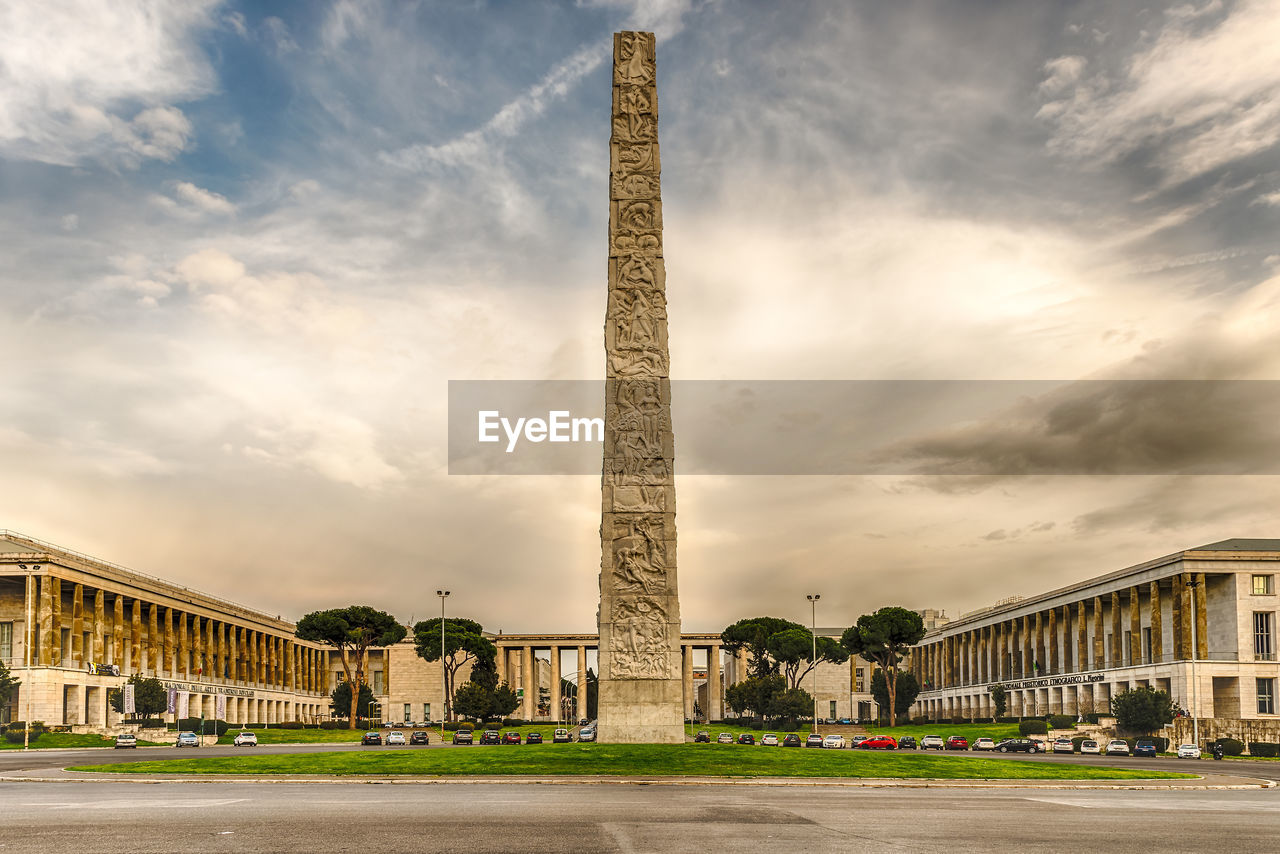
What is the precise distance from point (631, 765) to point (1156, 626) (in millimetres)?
80501

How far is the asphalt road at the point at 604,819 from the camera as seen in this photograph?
704 inches

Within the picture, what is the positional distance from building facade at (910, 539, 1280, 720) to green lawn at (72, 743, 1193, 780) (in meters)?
60.0

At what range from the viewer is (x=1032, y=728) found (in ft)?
311

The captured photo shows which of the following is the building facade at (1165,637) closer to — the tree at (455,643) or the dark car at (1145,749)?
the dark car at (1145,749)

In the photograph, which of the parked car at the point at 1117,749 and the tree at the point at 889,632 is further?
the tree at the point at 889,632

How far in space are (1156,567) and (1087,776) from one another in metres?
68.1

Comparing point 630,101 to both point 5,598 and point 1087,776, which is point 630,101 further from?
point 5,598

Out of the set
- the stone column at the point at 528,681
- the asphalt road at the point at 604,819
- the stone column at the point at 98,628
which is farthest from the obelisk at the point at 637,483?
the stone column at the point at 528,681

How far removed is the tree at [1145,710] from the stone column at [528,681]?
9201 centimetres

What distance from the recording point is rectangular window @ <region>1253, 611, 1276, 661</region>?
9562cm

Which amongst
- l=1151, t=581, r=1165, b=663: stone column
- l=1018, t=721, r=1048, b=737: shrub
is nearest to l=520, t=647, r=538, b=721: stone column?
l=1018, t=721, r=1048, b=737: shrub

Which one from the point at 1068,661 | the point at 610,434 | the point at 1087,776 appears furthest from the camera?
the point at 1068,661

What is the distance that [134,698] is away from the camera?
322 ft

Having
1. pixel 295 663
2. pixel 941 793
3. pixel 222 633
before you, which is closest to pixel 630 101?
pixel 941 793
